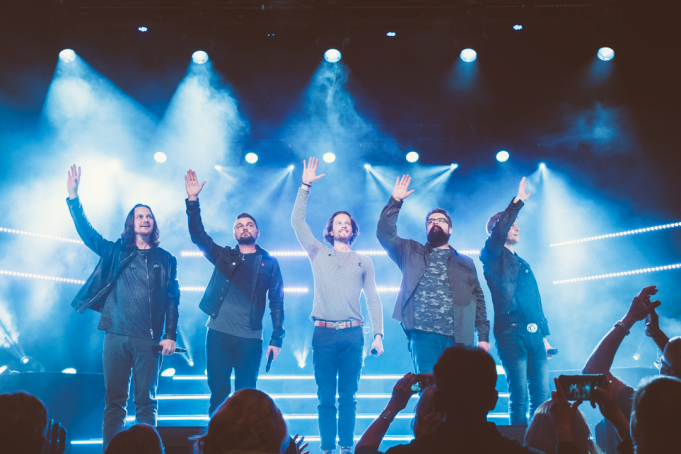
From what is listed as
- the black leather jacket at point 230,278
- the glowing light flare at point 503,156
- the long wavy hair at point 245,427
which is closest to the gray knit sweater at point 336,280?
the black leather jacket at point 230,278

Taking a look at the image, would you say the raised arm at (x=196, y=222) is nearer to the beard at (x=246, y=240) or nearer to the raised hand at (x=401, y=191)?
the beard at (x=246, y=240)

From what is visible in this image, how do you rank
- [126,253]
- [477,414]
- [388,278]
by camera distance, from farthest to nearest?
[388,278]
[126,253]
[477,414]

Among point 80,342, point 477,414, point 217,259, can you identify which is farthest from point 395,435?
point 80,342

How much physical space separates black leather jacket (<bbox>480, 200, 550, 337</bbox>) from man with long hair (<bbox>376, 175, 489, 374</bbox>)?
0.20 m

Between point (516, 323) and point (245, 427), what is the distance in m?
2.92

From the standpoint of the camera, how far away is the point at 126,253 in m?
3.89

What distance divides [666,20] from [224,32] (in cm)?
524

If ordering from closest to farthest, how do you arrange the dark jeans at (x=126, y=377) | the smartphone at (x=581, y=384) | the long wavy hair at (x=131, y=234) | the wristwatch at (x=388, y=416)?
the smartphone at (x=581, y=384) < the wristwatch at (x=388, y=416) < the dark jeans at (x=126, y=377) < the long wavy hair at (x=131, y=234)

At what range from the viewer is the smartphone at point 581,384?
1682 millimetres

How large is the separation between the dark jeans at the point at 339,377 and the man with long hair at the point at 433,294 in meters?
0.43

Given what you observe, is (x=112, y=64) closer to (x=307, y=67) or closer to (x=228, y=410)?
(x=307, y=67)

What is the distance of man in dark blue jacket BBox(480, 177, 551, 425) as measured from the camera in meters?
3.78

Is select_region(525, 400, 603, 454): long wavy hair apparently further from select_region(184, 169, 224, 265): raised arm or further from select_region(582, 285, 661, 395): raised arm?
select_region(184, 169, 224, 265): raised arm

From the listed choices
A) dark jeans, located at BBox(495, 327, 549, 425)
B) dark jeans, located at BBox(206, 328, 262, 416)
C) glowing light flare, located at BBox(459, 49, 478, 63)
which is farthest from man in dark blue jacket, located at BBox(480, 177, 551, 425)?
glowing light flare, located at BBox(459, 49, 478, 63)
